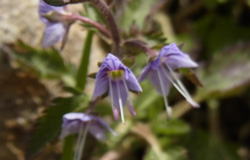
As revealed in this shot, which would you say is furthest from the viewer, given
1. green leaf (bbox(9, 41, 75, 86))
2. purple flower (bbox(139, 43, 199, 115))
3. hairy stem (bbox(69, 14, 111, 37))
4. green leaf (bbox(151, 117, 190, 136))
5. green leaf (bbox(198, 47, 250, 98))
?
green leaf (bbox(198, 47, 250, 98))

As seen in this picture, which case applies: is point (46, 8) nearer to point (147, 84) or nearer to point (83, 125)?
point (83, 125)

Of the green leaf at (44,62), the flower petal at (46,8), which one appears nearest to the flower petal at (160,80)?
the flower petal at (46,8)

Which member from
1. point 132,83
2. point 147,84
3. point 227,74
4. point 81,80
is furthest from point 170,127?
point 132,83

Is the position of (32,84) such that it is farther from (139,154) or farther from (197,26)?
(197,26)

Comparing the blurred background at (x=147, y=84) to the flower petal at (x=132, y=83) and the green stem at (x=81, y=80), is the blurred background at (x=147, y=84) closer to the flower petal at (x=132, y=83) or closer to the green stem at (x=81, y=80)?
the green stem at (x=81, y=80)

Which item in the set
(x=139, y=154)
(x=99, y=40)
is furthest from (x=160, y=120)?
(x=99, y=40)

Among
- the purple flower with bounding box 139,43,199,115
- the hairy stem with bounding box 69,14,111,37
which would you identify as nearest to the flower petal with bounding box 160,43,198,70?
the purple flower with bounding box 139,43,199,115

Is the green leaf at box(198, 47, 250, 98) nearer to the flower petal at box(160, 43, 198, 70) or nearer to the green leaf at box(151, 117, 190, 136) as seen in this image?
the green leaf at box(151, 117, 190, 136)
